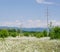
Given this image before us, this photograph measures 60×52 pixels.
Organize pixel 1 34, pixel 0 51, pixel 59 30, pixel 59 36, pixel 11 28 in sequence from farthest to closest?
pixel 11 28, pixel 1 34, pixel 59 30, pixel 59 36, pixel 0 51

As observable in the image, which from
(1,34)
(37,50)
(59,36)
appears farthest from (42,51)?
(1,34)

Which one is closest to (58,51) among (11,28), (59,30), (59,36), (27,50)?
(27,50)

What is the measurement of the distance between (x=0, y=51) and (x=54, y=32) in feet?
58.3

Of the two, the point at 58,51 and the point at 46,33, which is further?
the point at 46,33

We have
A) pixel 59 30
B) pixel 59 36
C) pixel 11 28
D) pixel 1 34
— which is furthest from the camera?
pixel 11 28

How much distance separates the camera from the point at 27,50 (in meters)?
11.7

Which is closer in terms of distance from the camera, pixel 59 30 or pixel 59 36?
pixel 59 36

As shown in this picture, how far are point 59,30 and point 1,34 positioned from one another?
11.3 m

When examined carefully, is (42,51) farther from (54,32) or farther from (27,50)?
(54,32)

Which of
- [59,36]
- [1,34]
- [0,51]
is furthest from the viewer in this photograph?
[1,34]

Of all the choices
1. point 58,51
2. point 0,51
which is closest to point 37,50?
point 58,51

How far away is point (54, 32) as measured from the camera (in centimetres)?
2877

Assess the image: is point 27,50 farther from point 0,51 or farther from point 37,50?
point 0,51

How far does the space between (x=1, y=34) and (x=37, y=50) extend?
24999 mm
